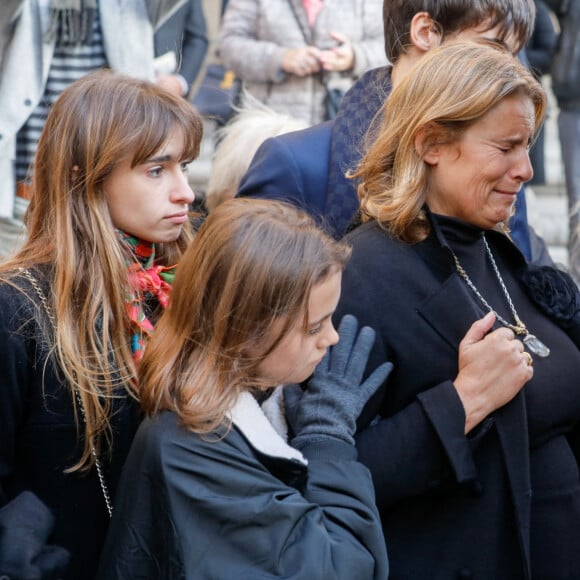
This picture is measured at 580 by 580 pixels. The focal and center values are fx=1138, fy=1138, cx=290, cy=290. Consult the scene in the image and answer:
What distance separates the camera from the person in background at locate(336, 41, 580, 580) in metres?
2.50

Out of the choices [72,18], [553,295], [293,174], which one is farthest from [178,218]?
[72,18]

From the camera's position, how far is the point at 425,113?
259 cm

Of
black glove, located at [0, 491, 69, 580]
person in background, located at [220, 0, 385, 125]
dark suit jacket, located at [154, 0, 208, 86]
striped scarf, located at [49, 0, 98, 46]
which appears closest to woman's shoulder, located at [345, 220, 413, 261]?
black glove, located at [0, 491, 69, 580]

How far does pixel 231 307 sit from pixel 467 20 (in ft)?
4.14

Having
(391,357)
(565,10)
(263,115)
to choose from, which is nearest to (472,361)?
(391,357)

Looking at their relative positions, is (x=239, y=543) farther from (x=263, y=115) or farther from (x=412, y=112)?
(x=263, y=115)

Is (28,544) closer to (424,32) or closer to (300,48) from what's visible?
(424,32)

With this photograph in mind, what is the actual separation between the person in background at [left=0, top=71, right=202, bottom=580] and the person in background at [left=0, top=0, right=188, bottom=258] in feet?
6.03

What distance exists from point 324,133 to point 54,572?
5.00ft

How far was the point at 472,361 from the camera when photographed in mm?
2516

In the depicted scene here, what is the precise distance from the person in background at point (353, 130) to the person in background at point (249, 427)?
64 cm

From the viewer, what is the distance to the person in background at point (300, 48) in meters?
5.27

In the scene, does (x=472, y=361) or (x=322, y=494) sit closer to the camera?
(x=322, y=494)

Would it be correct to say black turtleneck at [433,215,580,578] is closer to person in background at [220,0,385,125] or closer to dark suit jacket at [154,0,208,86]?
person in background at [220,0,385,125]
